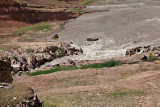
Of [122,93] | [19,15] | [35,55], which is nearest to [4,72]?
[122,93]

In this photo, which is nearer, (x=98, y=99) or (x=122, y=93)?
(x=98, y=99)

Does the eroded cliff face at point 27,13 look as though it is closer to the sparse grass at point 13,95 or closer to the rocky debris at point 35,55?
the rocky debris at point 35,55

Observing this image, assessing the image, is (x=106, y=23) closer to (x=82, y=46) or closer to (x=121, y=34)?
(x=121, y=34)

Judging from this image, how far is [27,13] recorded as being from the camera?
45906 millimetres

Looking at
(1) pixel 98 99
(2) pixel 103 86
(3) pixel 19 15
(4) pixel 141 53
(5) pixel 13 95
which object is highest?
(3) pixel 19 15

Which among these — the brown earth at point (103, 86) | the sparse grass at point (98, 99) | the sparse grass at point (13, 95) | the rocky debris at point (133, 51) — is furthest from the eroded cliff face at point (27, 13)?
the sparse grass at point (13, 95)

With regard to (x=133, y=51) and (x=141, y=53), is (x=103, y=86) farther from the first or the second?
(x=133, y=51)

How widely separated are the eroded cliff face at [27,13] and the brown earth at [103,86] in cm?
2616

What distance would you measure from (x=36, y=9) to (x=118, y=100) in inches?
1554

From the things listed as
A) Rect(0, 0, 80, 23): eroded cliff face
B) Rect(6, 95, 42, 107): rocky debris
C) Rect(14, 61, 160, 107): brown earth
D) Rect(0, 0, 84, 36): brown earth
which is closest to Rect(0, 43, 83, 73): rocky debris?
Rect(14, 61, 160, 107): brown earth

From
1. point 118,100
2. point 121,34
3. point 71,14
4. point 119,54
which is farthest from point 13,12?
point 118,100

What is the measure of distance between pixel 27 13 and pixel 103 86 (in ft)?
113

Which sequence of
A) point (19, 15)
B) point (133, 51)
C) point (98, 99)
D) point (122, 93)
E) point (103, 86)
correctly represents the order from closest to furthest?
point (98, 99), point (122, 93), point (103, 86), point (133, 51), point (19, 15)

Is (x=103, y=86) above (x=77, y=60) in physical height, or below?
above
